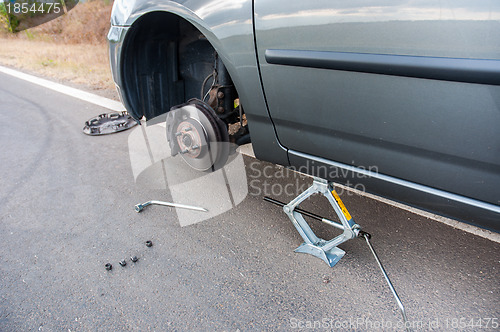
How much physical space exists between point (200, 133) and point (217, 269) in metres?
0.87

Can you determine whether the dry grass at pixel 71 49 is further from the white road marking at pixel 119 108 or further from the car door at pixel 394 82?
the car door at pixel 394 82

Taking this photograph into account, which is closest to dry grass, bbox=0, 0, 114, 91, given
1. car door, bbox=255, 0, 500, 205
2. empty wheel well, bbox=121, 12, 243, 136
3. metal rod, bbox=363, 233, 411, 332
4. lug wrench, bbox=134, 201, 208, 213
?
empty wheel well, bbox=121, 12, 243, 136

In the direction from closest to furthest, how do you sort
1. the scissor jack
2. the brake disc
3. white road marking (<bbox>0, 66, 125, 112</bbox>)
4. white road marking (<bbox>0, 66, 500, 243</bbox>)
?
1. the scissor jack
2. white road marking (<bbox>0, 66, 500, 243</bbox>)
3. the brake disc
4. white road marking (<bbox>0, 66, 125, 112</bbox>)

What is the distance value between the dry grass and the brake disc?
337 centimetres

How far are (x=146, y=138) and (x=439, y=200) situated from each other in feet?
8.76

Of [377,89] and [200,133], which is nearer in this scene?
[377,89]

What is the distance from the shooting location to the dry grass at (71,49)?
6129 millimetres

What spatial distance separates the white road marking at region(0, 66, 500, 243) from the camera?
1.88 m

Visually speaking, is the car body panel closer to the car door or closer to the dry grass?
the car door

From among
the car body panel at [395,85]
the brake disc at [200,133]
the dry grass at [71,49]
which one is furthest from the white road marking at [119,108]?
the car body panel at [395,85]

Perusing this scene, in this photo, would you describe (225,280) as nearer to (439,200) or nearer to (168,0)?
(439,200)

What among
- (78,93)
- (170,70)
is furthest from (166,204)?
(78,93)

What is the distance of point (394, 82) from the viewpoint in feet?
3.83

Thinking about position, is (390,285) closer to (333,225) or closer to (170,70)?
(333,225)
